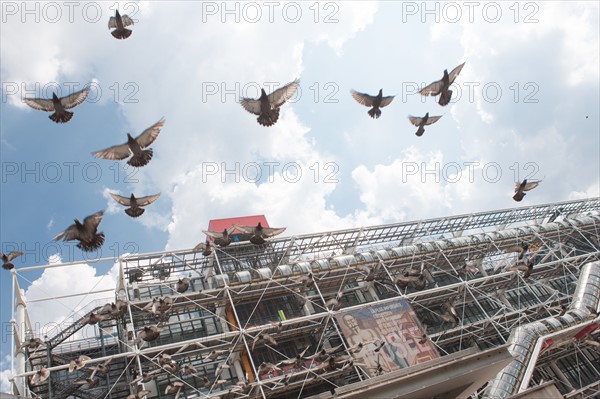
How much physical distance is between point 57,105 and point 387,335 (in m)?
18.4

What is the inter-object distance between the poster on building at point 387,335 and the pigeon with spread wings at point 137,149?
536 inches

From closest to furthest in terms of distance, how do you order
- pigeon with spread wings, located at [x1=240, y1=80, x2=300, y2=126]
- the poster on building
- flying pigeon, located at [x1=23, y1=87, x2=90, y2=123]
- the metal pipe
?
flying pigeon, located at [x1=23, y1=87, x2=90, y2=123], pigeon with spread wings, located at [x1=240, y1=80, x2=300, y2=126], the metal pipe, the poster on building

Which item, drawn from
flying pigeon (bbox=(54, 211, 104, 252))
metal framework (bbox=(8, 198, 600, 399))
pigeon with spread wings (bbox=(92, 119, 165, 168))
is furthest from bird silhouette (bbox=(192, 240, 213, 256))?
pigeon with spread wings (bbox=(92, 119, 165, 168))

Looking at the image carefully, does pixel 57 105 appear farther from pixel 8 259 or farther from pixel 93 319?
pixel 93 319

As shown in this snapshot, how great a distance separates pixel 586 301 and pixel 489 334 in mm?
6235

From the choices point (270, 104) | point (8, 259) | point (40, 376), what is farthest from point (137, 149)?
point (40, 376)

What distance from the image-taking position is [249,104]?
14.1 meters

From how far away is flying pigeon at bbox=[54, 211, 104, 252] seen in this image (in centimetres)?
1266

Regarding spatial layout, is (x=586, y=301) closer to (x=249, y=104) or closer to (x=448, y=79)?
(x=448, y=79)

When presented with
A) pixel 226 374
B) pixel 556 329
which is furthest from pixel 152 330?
pixel 556 329

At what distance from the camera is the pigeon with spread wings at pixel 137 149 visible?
1298 centimetres

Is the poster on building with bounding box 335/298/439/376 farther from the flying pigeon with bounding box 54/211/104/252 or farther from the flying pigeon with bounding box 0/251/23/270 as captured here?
the flying pigeon with bounding box 0/251/23/270

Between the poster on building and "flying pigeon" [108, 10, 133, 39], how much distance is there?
16.5 metres

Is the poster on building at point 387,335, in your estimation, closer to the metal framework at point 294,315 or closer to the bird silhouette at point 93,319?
the metal framework at point 294,315
